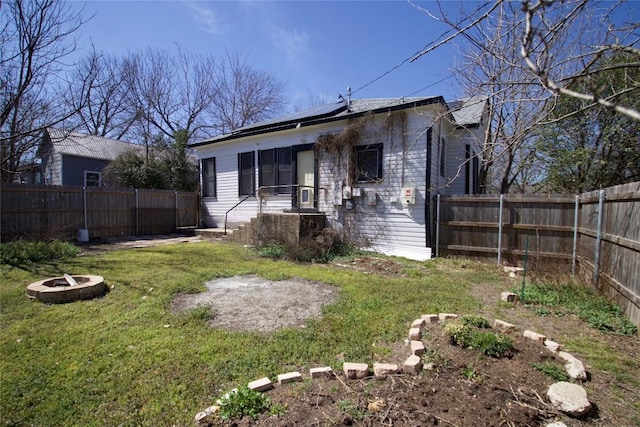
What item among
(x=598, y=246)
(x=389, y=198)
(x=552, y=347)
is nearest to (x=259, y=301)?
(x=552, y=347)

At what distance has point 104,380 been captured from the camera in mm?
2467

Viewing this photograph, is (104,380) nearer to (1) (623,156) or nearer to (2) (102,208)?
(2) (102,208)

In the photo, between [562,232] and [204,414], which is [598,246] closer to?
[562,232]

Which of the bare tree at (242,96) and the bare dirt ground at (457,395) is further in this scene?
the bare tree at (242,96)

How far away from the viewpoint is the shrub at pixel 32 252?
6.50 metres

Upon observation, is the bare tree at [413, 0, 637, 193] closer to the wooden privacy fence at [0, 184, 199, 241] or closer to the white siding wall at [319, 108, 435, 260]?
the white siding wall at [319, 108, 435, 260]

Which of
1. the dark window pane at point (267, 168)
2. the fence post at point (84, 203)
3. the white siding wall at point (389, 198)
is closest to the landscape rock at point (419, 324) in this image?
the white siding wall at point (389, 198)

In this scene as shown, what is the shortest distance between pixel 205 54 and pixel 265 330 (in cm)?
2449

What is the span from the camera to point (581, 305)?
4.27 meters

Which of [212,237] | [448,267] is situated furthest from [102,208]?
[448,267]

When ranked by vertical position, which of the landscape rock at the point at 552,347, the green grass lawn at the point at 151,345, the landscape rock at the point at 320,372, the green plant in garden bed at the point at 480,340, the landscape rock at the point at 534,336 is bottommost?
the green grass lawn at the point at 151,345

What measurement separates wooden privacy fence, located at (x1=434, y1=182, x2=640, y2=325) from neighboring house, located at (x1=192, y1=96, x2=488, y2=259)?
0.86 meters

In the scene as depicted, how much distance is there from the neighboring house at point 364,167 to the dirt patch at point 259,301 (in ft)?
12.5

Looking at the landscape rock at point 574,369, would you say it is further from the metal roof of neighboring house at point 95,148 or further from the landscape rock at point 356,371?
the metal roof of neighboring house at point 95,148
